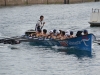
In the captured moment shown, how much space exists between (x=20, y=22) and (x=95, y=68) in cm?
3865

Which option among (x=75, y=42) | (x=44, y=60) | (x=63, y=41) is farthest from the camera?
(x=63, y=41)

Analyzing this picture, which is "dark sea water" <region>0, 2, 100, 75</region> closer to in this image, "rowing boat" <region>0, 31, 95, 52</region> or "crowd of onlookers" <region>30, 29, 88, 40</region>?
"rowing boat" <region>0, 31, 95, 52</region>

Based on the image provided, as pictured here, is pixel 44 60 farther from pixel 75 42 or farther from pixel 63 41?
pixel 63 41

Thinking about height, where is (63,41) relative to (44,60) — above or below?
above

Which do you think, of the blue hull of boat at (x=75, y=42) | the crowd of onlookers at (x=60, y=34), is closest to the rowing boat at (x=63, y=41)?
the blue hull of boat at (x=75, y=42)

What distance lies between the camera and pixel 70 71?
3784 centimetres

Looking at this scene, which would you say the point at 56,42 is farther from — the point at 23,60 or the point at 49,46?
the point at 23,60

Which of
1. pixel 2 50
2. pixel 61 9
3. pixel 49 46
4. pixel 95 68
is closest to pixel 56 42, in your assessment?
pixel 49 46

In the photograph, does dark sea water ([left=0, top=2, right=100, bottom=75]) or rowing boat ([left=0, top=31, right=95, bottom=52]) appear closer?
dark sea water ([left=0, top=2, right=100, bottom=75])

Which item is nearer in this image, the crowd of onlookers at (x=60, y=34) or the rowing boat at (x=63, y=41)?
the rowing boat at (x=63, y=41)

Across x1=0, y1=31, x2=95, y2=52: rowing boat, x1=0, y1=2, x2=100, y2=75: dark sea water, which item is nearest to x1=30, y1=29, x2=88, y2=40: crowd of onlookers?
x1=0, y1=31, x2=95, y2=52: rowing boat

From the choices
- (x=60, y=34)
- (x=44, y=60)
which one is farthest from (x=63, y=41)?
(x=44, y=60)

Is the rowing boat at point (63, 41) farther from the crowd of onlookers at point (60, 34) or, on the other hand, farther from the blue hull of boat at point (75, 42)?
the crowd of onlookers at point (60, 34)

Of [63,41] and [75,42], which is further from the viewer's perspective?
[63,41]
